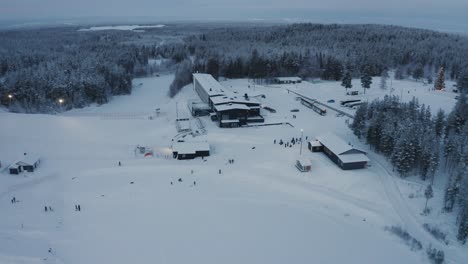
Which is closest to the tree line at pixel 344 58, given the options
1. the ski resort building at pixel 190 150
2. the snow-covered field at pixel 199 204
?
the snow-covered field at pixel 199 204

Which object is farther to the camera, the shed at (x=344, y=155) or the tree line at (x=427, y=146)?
the shed at (x=344, y=155)

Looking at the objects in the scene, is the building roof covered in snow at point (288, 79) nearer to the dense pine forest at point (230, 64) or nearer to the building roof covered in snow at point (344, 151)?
the dense pine forest at point (230, 64)

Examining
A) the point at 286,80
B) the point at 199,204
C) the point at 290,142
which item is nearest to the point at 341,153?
the point at 290,142

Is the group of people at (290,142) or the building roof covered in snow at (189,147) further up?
the building roof covered in snow at (189,147)

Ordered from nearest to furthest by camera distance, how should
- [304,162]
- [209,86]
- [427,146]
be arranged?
[427,146]
[304,162]
[209,86]

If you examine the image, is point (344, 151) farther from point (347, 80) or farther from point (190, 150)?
point (347, 80)
